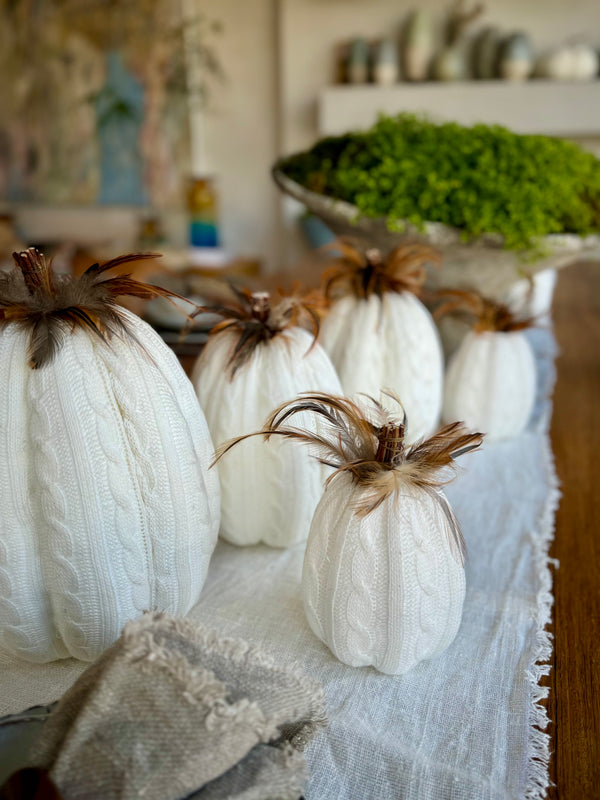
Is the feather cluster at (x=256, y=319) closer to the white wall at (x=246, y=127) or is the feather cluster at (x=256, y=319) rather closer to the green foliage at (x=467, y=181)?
the green foliage at (x=467, y=181)

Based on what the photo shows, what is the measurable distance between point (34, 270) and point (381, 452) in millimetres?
230

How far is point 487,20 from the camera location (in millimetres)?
2670

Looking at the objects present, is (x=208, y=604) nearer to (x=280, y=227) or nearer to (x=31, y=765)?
(x=31, y=765)

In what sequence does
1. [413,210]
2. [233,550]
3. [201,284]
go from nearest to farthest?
[233,550] → [413,210] → [201,284]

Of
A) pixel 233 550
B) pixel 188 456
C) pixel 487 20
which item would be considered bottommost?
pixel 233 550

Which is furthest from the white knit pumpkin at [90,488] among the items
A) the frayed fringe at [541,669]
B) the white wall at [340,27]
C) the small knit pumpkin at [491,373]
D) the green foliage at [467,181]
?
the white wall at [340,27]

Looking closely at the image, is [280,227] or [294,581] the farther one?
[280,227]

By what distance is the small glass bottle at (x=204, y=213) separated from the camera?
2.69 meters

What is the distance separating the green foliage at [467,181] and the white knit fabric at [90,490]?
52 cm

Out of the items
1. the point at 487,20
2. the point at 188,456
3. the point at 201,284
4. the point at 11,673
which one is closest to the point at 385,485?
the point at 188,456

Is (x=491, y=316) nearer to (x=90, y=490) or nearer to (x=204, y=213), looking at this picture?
(x=90, y=490)

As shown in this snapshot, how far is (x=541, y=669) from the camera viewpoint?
43 centimetres

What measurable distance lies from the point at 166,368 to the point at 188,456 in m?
0.06

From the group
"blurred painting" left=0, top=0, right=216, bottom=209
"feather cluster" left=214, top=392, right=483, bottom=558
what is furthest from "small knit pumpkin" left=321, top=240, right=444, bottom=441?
"blurred painting" left=0, top=0, right=216, bottom=209
